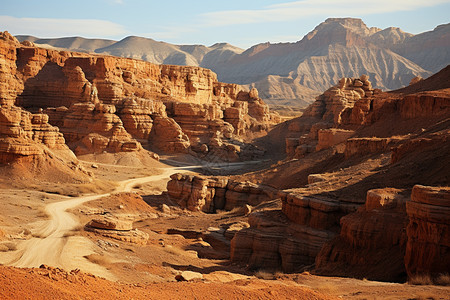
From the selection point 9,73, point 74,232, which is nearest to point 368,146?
point 74,232

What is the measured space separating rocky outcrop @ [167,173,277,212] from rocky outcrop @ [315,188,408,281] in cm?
1594

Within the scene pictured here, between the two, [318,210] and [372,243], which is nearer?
[372,243]

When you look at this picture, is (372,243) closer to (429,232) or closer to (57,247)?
(429,232)

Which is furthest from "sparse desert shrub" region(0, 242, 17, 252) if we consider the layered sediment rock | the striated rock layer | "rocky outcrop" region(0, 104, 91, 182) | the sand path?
the striated rock layer

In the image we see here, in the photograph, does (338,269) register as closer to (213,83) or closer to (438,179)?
(438,179)

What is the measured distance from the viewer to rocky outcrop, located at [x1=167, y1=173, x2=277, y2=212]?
36.3m

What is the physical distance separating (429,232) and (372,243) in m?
3.32

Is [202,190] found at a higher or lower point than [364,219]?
lower

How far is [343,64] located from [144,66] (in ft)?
441

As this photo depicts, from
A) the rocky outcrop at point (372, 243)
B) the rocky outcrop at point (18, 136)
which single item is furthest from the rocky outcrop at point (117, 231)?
the rocky outcrop at point (18, 136)

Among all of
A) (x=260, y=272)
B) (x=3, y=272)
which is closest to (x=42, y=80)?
(x=260, y=272)

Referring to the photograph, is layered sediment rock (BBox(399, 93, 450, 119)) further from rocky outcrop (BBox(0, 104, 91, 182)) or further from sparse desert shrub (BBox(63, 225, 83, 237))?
sparse desert shrub (BBox(63, 225, 83, 237))

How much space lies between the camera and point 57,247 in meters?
21.3

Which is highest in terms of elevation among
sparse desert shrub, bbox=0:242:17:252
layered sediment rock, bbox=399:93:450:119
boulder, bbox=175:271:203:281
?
layered sediment rock, bbox=399:93:450:119
